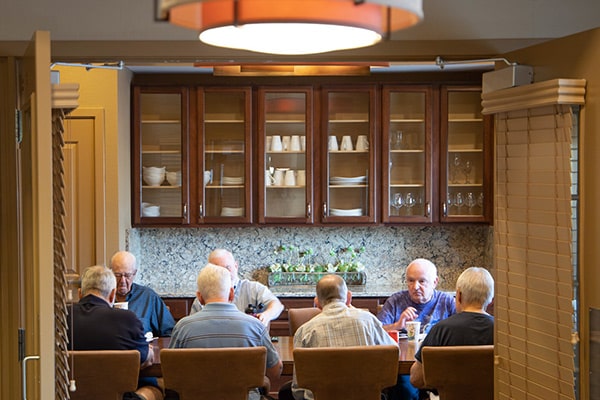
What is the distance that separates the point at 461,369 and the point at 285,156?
3113mm

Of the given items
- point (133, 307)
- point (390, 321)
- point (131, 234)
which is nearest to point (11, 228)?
point (133, 307)

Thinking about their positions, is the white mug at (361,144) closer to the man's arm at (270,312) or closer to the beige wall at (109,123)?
the man's arm at (270,312)

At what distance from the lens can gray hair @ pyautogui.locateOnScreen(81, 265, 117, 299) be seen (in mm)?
4543

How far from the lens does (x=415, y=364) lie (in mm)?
4297

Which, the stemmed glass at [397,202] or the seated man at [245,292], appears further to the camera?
the stemmed glass at [397,202]

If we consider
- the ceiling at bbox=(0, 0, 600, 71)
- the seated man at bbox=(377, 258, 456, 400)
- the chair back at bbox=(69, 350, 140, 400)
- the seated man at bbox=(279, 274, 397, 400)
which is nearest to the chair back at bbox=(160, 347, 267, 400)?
the chair back at bbox=(69, 350, 140, 400)

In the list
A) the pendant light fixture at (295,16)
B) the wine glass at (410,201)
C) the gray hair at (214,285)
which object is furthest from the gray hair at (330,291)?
the pendant light fixture at (295,16)

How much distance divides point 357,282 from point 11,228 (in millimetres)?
3882

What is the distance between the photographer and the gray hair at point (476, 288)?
4371 millimetres

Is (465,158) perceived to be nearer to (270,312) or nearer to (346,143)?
(346,143)

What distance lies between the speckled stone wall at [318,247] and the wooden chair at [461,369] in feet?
9.70

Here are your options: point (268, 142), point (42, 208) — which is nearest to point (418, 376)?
point (42, 208)

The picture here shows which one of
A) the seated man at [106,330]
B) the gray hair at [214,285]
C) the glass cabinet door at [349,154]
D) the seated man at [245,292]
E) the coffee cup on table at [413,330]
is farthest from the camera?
the glass cabinet door at [349,154]

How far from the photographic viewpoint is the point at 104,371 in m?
4.04
